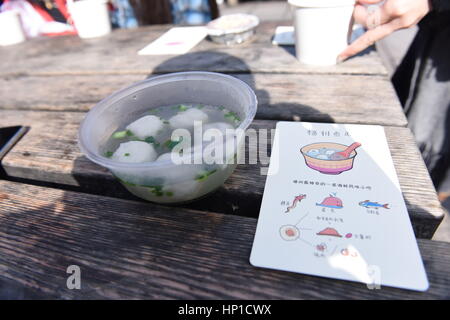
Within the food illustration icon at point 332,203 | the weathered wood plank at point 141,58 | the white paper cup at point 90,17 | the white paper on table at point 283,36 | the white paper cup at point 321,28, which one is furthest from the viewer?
the white paper cup at point 90,17

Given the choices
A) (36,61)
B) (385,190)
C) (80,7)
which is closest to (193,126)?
(385,190)

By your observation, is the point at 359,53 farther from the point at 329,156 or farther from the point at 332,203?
the point at 332,203

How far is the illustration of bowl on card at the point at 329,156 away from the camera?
2.11 feet

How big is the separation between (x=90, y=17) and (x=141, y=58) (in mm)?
593

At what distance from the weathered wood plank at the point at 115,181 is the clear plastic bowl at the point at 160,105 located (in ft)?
0.18

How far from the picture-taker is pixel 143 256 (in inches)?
20.6

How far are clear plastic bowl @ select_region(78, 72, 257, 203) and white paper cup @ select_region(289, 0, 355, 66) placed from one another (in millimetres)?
478

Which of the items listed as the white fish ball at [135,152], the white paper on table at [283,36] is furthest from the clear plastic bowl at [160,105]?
the white paper on table at [283,36]

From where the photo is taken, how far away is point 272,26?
59.9 inches

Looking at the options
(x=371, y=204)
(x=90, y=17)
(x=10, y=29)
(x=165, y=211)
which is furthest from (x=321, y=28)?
(x=10, y=29)

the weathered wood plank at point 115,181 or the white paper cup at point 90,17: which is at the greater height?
the white paper cup at point 90,17

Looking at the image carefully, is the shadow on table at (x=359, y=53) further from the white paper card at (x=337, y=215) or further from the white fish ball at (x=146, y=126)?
the white fish ball at (x=146, y=126)

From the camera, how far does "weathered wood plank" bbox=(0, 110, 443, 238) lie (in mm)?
570
